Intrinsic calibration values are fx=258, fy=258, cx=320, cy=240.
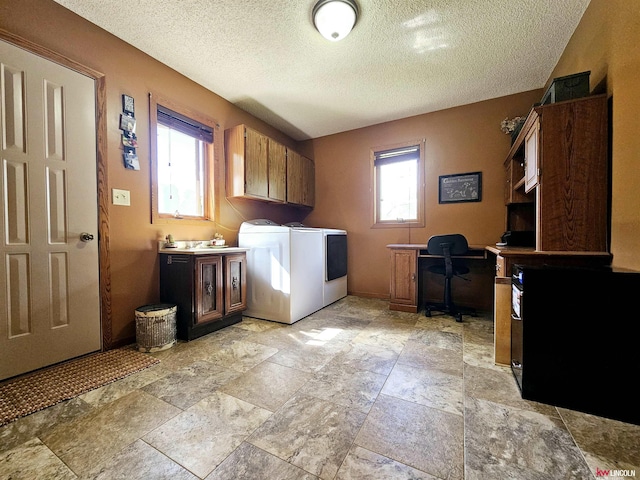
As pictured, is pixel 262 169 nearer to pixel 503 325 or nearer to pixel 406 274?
pixel 406 274

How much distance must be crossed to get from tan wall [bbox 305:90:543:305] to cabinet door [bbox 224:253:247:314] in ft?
6.03

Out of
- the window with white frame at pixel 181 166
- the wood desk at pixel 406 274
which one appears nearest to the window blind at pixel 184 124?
the window with white frame at pixel 181 166

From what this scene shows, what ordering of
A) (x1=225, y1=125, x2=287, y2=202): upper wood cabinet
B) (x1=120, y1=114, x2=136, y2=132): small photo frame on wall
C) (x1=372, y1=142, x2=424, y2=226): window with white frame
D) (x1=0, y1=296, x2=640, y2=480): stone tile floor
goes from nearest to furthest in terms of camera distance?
1. (x1=0, y1=296, x2=640, y2=480): stone tile floor
2. (x1=120, y1=114, x2=136, y2=132): small photo frame on wall
3. (x1=225, y1=125, x2=287, y2=202): upper wood cabinet
4. (x1=372, y1=142, x2=424, y2=226): window with white frame

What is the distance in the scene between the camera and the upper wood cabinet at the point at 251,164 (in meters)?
3.07

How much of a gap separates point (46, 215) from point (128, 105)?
110 cm

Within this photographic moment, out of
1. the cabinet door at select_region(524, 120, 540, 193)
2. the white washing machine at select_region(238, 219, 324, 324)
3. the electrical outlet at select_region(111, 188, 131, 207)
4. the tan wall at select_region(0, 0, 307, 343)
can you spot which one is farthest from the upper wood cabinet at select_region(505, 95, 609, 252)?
the electrical outlet at select_region(111, 188, 131, 207)

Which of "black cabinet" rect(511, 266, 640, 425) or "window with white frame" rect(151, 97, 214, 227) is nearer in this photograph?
"black cabinet" rect(511, 266, 640, 425)

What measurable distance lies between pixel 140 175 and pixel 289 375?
7.00 ft

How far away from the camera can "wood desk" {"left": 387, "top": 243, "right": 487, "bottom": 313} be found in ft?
10.2

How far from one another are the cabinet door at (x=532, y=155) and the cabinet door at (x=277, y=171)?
271cm

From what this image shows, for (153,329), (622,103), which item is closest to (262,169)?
(153,329)

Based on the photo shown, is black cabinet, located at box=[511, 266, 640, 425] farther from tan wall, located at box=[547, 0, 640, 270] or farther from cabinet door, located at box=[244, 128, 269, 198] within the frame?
cabinet door, located at box=[244, 128, 269, 198]

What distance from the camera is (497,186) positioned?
10.4 feet

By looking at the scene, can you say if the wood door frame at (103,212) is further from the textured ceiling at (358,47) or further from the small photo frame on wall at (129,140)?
the textured ceiling at (358,47)
